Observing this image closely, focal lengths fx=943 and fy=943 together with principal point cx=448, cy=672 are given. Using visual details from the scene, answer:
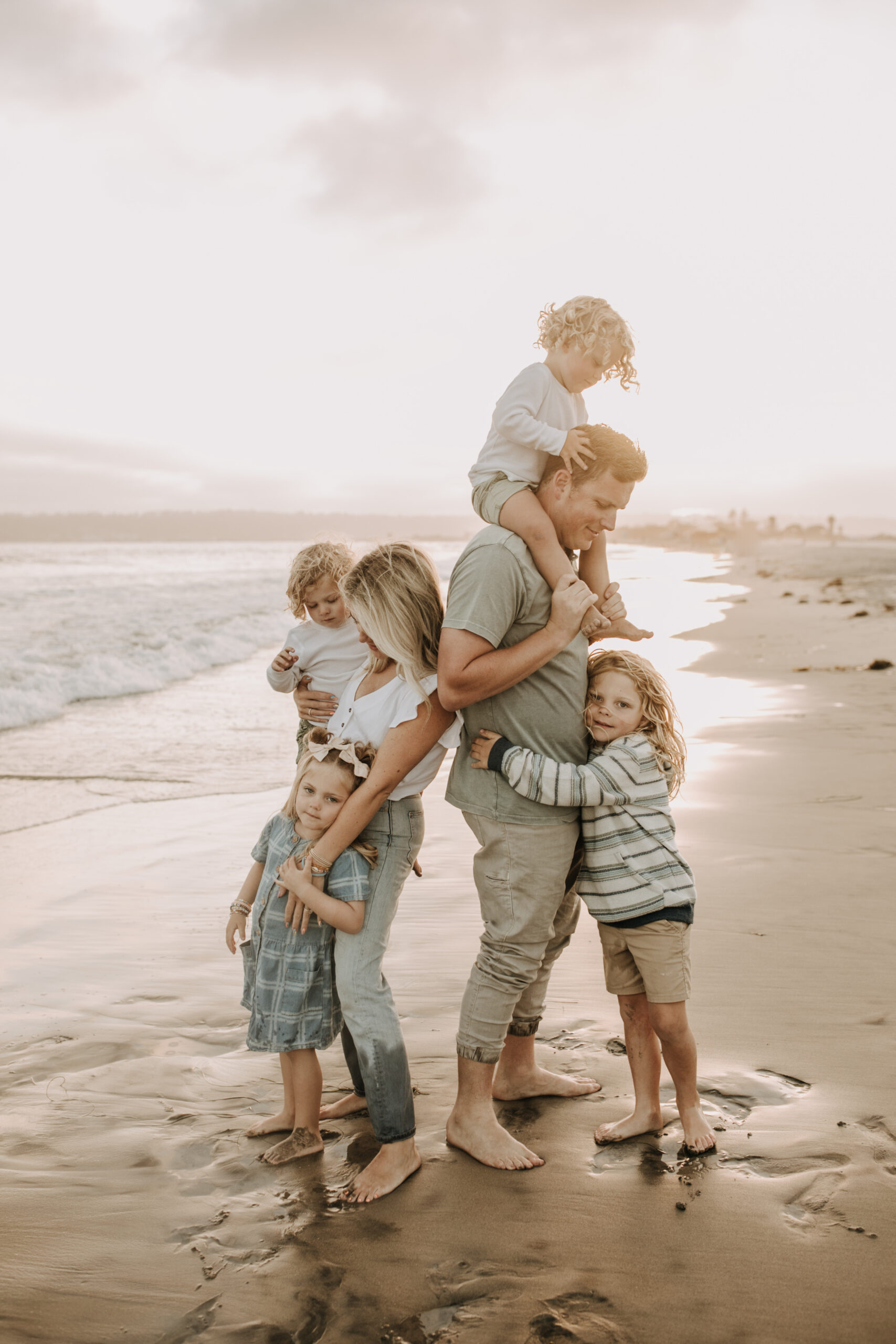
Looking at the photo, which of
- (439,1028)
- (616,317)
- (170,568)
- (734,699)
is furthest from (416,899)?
(170,568)

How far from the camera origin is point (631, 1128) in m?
2.76

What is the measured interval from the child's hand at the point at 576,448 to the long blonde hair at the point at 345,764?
40.3 inches

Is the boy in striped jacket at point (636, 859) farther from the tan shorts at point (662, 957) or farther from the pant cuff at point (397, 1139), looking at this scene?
the pant cuff at point (397, 1139)

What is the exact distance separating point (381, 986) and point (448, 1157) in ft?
1.76

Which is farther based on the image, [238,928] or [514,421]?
[514,421]

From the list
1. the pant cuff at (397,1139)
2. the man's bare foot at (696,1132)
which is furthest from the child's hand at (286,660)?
the man's bare foot at (696,1132)

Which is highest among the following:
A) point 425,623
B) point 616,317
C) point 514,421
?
point 616,317

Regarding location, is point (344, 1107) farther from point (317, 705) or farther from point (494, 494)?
point (494, 494)

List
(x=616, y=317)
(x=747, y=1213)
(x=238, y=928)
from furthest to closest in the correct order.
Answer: (x=616, y=317)
(x=238, y=928)
(x=747, y=1213)

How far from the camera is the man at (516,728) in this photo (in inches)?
103

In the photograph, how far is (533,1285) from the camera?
84.2 inches

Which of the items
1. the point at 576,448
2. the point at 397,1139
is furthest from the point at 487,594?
the point at 397,1139

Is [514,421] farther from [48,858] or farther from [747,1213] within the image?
[48,858]

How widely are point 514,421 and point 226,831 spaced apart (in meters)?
3.82
